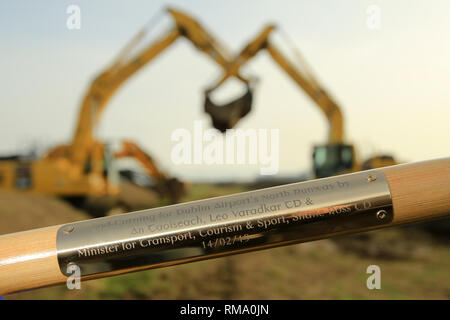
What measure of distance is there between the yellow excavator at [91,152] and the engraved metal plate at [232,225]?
7474 mm

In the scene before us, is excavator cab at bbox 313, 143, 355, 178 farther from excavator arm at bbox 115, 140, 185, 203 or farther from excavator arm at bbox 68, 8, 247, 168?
excavator arm at bbox 115, 140, 185, 203

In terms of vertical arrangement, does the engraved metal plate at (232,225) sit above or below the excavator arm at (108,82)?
below

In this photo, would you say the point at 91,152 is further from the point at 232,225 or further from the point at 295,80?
the point at 232,225

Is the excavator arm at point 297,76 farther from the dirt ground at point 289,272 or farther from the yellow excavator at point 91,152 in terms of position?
the dirt ground at point 289,272

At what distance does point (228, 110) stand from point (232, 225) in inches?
236

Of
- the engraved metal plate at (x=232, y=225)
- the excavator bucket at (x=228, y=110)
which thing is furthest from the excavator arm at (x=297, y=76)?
the engraved metal plate at (x=232, y=225)

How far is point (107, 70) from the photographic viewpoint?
8.68 m

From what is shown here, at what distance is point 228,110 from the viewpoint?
674cm

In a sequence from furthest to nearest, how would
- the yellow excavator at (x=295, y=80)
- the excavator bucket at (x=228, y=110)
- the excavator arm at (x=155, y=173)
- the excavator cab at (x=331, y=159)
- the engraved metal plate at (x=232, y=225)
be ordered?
the excavator arm at (x=155, y=173)
the yellow excavator at (x=295, y=80)
the excavator bucket at (x=228, y=110)
the excavator cab at (x=331, y=159)
the engraved metal plate at (x=232, y=225)

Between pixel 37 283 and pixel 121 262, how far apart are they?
0.24 metres

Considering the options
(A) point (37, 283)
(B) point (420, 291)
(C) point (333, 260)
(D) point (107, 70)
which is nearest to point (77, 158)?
(D) point (107, 70)

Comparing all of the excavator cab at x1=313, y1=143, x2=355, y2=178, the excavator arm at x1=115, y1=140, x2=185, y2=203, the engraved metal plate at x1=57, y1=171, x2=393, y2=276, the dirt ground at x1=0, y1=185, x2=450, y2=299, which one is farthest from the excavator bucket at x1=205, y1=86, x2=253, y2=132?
the engraved metal plate at x1=57, y1=171, x2=393, y2=276

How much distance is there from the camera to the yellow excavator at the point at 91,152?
26.9 ft
